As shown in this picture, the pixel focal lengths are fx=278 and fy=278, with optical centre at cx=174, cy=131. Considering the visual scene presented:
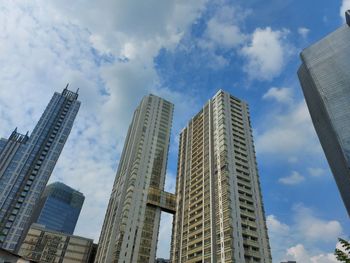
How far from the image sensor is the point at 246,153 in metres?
91.8

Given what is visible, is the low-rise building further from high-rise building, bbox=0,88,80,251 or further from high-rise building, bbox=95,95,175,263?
high-rise building, bbox=0,88,80,251

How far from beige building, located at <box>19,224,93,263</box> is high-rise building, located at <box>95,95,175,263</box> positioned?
25862 millimetres

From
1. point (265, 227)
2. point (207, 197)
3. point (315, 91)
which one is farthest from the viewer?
point (315, 91)

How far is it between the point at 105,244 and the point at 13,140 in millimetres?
104049

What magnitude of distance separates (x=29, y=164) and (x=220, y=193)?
3705 inches

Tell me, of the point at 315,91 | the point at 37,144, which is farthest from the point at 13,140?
the point at 315,91

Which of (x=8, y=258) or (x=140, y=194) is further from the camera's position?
(x=140, y=194)

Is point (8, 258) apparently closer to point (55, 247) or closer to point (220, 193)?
point (220, 193)

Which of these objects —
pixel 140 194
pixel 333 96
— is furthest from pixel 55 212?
pixel 333 96

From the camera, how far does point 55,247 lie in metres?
118

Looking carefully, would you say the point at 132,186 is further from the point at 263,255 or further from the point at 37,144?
the point at 37,144

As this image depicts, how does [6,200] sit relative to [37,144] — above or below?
below

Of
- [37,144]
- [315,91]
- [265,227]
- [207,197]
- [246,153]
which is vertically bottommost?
[265,227]

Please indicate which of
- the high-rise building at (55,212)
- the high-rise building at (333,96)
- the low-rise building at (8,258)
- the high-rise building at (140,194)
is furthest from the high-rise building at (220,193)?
the high-rise building at (55,212)
